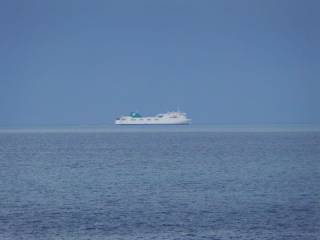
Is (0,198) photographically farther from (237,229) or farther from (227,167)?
(227,167)

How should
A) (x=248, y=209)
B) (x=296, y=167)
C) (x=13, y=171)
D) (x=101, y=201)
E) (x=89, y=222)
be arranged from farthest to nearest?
1. (x=296, y=167)
2. (x=13, y=171)
3. (x=101, y=201)
4. (x=248, y=209)
5. (x=89, y=222)

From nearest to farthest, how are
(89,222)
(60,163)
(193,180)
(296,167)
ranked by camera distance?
(89,222), (193,180), (296,167), (60,163)

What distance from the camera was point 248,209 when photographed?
4028cm

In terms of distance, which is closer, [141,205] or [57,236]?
[57,236]

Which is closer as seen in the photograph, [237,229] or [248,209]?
[237,229]

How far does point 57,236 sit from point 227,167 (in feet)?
130

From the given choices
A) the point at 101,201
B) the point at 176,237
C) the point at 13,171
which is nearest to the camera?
the point at 176,237

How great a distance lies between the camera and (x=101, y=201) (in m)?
44.0

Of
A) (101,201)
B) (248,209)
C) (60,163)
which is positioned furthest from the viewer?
(60,163)

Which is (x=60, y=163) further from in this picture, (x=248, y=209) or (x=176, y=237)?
(x=176, y=237)

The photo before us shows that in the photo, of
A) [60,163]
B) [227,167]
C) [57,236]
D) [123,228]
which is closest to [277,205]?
[123,228]

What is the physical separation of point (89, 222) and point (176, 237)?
206 inches

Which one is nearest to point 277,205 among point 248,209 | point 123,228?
point 248,209

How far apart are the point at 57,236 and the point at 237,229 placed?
770 centimetres
